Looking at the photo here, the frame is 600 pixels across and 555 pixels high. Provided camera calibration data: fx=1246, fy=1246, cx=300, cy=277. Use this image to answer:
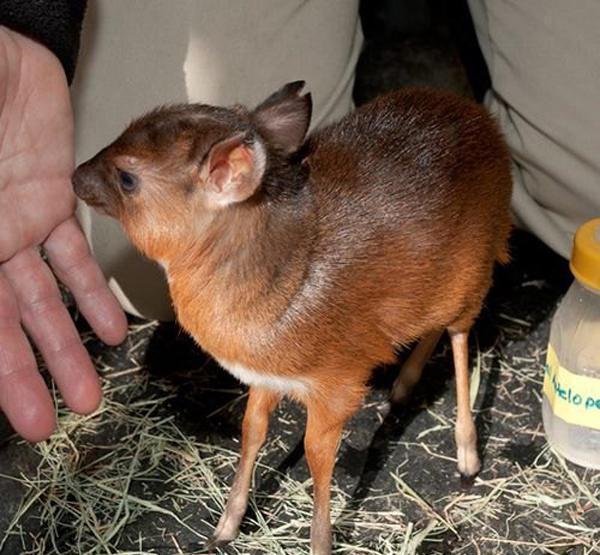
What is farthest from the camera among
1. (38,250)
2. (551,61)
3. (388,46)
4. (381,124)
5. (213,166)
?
(388,46)

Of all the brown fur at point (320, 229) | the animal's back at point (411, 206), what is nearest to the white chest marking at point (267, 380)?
the brown fur at point (320, 229)

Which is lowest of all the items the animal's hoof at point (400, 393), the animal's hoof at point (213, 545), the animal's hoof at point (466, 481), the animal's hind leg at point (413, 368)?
the animal's hoof at point (466, 481)

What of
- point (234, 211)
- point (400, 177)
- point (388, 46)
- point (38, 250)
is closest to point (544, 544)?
point (400, 177)

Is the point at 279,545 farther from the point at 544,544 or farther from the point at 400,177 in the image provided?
the point at 400,177

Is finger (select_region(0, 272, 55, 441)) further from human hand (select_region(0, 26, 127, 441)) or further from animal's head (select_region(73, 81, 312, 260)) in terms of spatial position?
animal's head (select_region(73, 81, 312, 260))

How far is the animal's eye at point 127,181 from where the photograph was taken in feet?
6.44

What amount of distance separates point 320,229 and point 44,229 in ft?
2.12

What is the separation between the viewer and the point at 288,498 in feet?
8.09

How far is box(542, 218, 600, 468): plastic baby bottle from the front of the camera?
247cm

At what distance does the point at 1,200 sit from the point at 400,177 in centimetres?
78

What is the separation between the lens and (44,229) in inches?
96.0

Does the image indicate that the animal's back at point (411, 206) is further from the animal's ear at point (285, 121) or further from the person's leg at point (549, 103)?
the person's leg at point (549, 103)

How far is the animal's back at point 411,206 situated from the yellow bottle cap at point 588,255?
0.48 ft

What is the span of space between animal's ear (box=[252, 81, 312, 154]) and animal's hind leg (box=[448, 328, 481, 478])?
589mm
